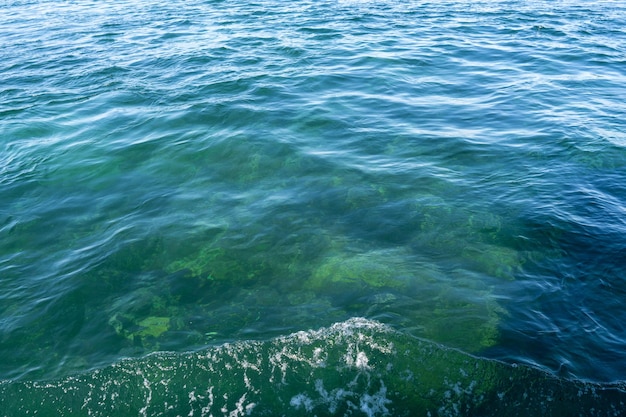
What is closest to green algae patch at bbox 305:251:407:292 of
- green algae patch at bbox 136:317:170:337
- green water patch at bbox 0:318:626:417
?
green water patch at bbox 0:318:626:417

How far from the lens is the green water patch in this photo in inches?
280

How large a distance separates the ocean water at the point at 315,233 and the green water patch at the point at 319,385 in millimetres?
34

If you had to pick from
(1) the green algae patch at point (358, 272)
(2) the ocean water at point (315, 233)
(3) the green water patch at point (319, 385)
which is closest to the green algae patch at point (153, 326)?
(2) the ocean water at point (315, 233)

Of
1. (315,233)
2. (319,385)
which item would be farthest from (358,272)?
(319,385)

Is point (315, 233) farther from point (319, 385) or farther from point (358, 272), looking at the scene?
point (319, 385)

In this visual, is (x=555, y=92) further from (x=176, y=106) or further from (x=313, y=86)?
(x=176, y=106)

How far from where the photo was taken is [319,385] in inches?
293

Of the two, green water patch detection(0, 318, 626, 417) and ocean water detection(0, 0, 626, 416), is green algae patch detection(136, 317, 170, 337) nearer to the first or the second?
ocean water detection(0, 0, 626, 416)

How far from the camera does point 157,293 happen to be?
9.32m

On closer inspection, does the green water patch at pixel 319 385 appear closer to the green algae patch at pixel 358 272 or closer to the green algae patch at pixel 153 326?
the green algae patch at pixel 153 326

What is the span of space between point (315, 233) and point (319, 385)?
395 cm

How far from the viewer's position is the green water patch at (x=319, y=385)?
7102 millimetres

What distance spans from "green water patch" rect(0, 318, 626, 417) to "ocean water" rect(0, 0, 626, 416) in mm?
34

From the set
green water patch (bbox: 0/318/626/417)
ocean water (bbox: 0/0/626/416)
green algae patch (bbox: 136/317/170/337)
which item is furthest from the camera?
green algae patch (bbox: 136/317/170/337)
